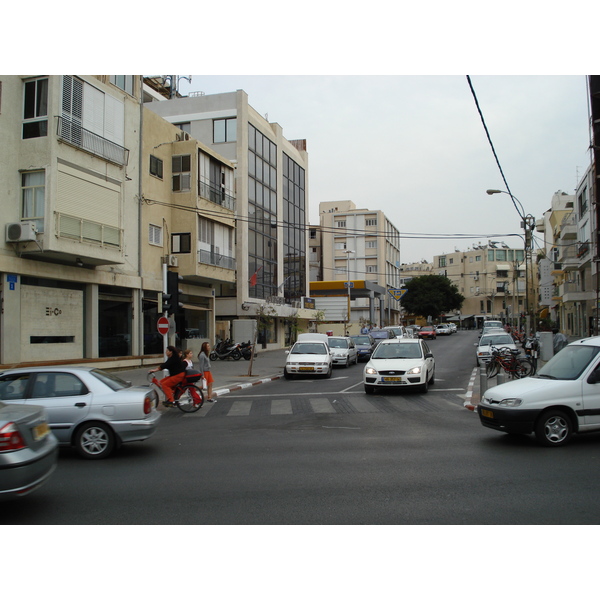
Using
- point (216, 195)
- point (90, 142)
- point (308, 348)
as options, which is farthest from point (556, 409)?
point (216, 195)

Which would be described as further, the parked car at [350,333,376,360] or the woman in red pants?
the parked car at [350,333,376,360]

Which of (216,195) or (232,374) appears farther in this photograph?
(216,195)

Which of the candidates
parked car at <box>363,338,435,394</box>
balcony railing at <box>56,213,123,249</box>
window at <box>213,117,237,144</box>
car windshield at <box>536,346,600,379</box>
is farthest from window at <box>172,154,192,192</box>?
car windshield at <box>536,346,600,379</box>

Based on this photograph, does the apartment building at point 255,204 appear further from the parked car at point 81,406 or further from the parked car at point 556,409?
the parked car at point 556,409

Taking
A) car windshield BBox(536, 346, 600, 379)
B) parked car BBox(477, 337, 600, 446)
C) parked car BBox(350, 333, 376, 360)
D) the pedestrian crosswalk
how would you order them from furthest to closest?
parked car BBox(350, 333, 376, 360) < the pedestrian crosswalk < car windshield BBox(536, 346, 600, 379) < parked car BBox(477, 337, 600, 446)

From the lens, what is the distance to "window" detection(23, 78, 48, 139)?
19328 millimetres

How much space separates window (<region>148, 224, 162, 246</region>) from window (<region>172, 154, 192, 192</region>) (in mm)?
2733

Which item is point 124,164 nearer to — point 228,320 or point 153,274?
point 153,274

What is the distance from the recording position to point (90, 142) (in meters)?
21.6

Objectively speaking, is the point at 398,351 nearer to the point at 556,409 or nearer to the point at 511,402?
the point at 511,402

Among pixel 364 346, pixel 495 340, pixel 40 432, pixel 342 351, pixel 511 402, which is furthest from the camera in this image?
pixel 364 346

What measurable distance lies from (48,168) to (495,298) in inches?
4106

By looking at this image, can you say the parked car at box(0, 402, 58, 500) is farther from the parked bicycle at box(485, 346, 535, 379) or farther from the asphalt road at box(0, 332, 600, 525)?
the parked bicycle at box(485, 346, 535, 379)

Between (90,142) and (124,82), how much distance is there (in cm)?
515
